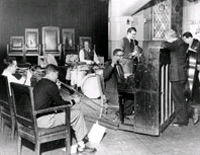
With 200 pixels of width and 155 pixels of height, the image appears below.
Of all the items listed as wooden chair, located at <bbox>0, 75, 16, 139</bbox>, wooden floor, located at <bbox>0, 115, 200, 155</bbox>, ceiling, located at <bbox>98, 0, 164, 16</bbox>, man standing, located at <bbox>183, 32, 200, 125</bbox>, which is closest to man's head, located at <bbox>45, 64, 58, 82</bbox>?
wooden chair, located at <bbox>0, 75, 16, 139</bbox>

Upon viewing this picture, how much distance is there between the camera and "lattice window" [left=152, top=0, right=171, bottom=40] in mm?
11080

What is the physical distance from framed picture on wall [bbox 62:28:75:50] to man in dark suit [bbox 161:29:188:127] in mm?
6368

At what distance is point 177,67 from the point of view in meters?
4.62

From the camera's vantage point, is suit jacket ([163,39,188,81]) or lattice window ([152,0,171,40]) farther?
lattice window ([152,0,171,40])

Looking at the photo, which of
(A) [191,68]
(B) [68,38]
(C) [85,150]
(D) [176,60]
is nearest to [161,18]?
(B) [68,38]

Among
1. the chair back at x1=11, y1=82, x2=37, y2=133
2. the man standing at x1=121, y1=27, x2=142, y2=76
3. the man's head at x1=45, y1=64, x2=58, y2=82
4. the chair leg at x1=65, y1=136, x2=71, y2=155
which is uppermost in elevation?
the man standing at x1=121, y1=27, x2=142, y2=76

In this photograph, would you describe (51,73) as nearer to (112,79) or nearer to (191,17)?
(112,79)

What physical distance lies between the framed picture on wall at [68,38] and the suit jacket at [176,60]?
6.44 meters

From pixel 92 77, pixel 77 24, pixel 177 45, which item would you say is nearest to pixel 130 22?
pixel 77 24

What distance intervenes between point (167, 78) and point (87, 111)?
1.78 metres

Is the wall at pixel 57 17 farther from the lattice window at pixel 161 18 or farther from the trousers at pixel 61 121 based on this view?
the trousers at pixel 61 121

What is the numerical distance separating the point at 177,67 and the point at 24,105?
93.8 inches

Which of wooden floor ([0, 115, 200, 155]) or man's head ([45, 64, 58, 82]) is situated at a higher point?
man's head ([45, 64, 58, 82])

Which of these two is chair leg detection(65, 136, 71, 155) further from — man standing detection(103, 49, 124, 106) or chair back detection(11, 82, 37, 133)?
man standing detection(103, 49, 124, 106)
